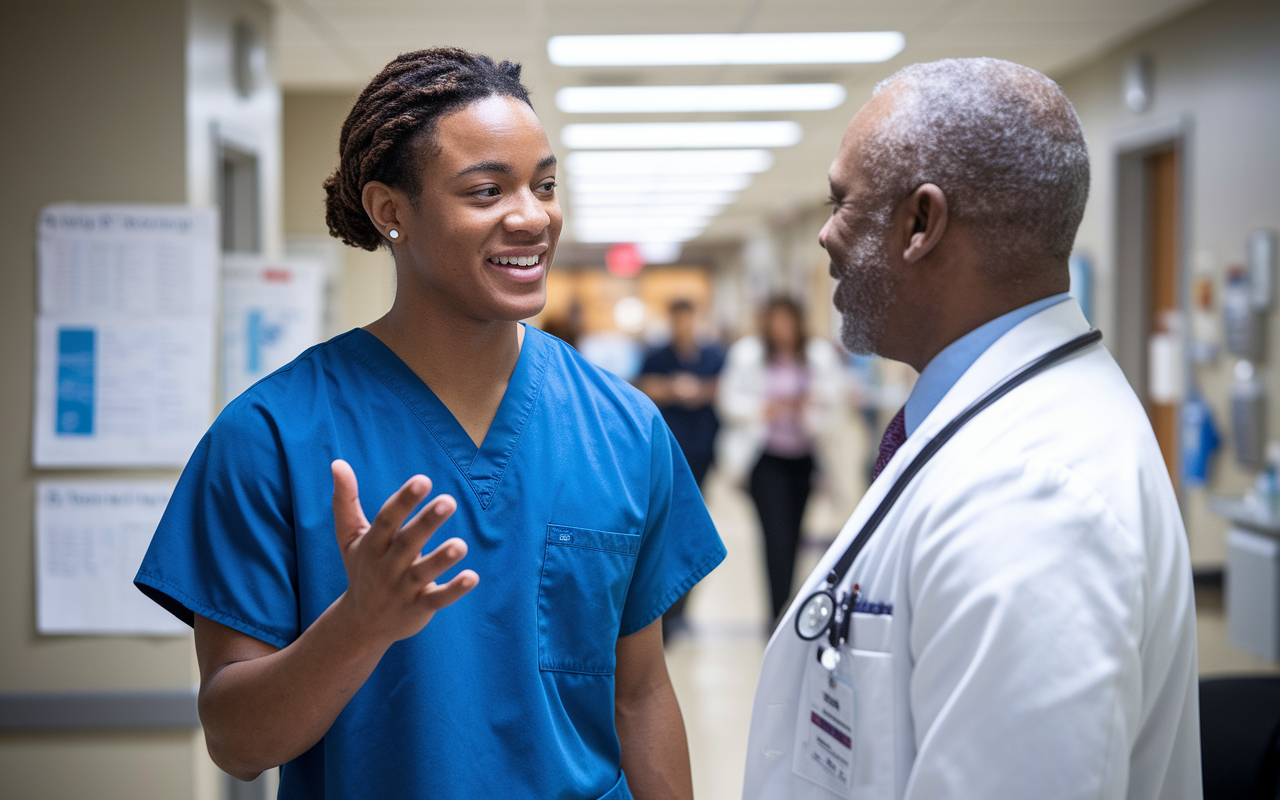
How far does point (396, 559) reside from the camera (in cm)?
85

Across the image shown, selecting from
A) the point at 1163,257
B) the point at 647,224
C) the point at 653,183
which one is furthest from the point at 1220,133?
the point at 647,224

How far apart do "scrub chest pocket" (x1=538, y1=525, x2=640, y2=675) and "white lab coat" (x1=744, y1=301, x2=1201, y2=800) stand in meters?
0.28

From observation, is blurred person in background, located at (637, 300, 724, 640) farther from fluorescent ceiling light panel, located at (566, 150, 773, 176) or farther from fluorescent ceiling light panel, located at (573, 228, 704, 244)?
fluorescent ceiling light panel, located at (573, 228, 704, 244)

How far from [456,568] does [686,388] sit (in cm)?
404

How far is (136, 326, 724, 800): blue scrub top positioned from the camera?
3.41ft

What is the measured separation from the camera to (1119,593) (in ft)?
2.88

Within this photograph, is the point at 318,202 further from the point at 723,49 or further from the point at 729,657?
the point at 729,657

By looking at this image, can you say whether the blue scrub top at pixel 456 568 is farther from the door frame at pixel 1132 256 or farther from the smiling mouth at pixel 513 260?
the door frame at pixel 1132 256

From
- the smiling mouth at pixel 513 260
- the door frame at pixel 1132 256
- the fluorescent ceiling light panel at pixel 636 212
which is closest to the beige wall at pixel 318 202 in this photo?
the door frame at pixel 1132 256

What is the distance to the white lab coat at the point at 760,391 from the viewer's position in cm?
464

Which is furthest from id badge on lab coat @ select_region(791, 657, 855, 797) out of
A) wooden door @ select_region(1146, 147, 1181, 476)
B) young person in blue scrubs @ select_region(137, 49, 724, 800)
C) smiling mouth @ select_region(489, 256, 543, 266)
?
wooden door @ select_region(1146, 147, 1181, 476)

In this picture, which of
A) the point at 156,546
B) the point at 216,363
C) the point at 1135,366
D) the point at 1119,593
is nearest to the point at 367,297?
the point at 216,363

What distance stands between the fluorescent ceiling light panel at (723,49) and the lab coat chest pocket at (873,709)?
4018 mm

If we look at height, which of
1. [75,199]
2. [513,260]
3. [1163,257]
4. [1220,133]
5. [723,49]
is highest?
[723,49]
